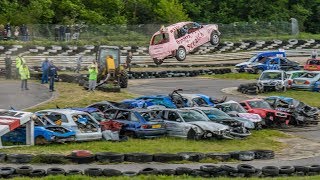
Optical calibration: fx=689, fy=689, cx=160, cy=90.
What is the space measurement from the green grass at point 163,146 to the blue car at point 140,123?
308mm

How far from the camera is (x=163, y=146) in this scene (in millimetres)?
22094

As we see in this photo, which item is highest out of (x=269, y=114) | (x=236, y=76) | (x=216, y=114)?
(x=216, y=114)

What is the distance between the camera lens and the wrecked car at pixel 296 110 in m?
28.6

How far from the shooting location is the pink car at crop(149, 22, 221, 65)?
44.2 metres

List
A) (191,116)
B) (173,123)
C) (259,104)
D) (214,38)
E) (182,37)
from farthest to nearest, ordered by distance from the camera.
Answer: (214,38) < (182,37) < (259,104) < (191,116) < (173,123)

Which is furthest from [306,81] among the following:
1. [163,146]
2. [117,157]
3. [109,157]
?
[109,157]

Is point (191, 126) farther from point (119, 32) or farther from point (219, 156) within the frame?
point (119, 32)

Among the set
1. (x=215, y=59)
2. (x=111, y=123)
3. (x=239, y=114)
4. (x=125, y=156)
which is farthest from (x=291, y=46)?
(x=125, y=156)

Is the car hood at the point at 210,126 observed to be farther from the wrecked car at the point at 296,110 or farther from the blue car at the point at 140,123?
the wrecked car at the point at 296,110

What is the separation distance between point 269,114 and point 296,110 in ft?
5.11

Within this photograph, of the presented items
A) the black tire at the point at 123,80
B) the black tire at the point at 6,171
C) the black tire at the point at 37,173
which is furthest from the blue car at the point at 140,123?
the black tire at the point at 123,80

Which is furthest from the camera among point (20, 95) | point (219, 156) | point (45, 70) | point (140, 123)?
point (45, 70)

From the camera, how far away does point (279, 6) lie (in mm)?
78625

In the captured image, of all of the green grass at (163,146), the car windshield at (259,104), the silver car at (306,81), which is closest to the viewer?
the green grass at (163,146)
